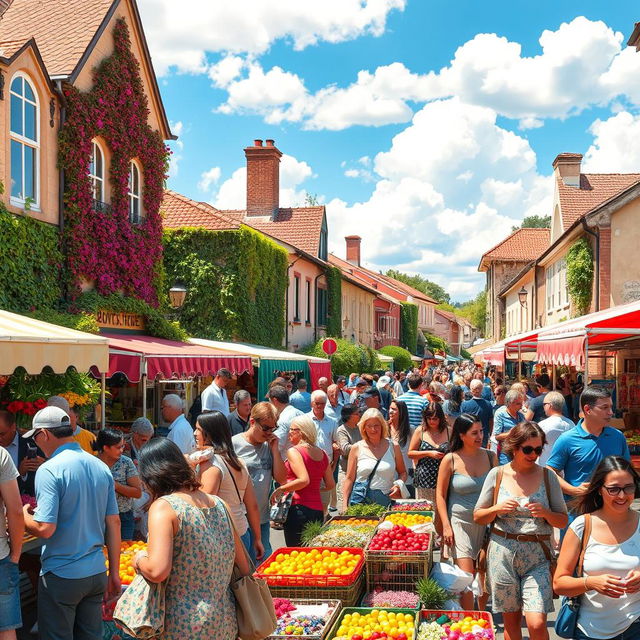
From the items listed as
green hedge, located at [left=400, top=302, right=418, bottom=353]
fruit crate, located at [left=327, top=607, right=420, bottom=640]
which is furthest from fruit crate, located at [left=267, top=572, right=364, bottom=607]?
green hedge, located at [left=400, top=302, right=418, bottom=353]

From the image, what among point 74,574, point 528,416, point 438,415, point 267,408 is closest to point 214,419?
point 267,408

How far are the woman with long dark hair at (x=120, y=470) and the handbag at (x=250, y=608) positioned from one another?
295cm

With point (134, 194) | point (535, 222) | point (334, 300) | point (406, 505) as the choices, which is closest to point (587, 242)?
point (134, 194)

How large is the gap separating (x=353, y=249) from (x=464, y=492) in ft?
191

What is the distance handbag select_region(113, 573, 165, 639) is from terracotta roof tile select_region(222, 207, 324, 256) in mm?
28843

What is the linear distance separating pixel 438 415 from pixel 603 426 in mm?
2065

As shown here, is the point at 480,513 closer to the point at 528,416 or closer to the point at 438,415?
the point at 438,415

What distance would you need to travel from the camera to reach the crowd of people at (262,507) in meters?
3.74

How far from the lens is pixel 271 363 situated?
17453 millimetres

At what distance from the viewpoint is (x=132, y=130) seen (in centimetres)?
1489

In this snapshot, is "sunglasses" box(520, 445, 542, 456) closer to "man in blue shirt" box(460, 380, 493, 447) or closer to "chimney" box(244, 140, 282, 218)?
"man in blue shirt" box(460, 380, 493, 447)

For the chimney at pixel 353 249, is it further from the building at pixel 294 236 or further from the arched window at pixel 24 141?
the arched window at pixel 24 141

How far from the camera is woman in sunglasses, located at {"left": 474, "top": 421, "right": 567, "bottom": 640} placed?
16.6 feet

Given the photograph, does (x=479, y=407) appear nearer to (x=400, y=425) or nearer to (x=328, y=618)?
(x=400, y=425)
